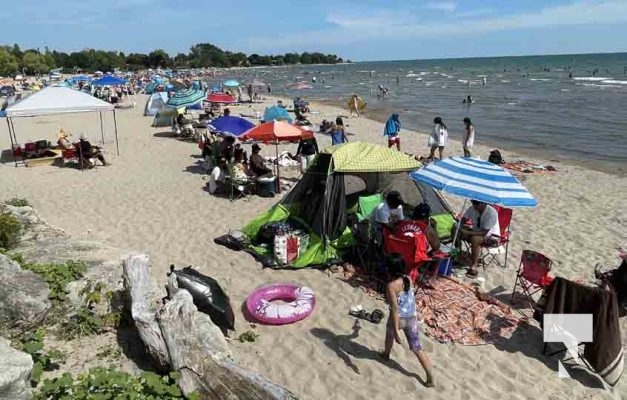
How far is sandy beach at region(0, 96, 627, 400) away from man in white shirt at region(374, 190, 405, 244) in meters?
0.96

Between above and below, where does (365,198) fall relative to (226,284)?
above

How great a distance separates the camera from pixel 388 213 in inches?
277

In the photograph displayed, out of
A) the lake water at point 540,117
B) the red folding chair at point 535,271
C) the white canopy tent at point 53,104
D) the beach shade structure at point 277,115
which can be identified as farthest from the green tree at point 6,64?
the red folding chair at point 535,271

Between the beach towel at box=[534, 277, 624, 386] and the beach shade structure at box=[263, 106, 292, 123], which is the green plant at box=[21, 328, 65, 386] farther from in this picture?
the beach shade structure at box=[263, 106, 292, 123]

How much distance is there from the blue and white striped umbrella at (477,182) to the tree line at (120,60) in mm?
81607

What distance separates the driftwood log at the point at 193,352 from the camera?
3.87 meters

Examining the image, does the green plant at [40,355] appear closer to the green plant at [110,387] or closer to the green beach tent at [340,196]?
the green plant at [110,387]

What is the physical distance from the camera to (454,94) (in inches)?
1658

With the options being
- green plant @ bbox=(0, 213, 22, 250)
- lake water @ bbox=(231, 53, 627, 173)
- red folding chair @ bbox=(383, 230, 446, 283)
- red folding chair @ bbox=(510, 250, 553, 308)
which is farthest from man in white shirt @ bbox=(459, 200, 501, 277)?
lake water @ bbox=(231, 53, 627, 173)

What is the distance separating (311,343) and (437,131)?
1010 cm

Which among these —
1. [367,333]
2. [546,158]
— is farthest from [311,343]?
[546,158]

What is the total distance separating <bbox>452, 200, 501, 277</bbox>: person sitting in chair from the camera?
23.4 feet

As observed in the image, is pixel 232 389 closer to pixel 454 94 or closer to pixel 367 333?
pixel 367 333

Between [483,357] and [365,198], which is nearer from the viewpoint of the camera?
[483,357]
